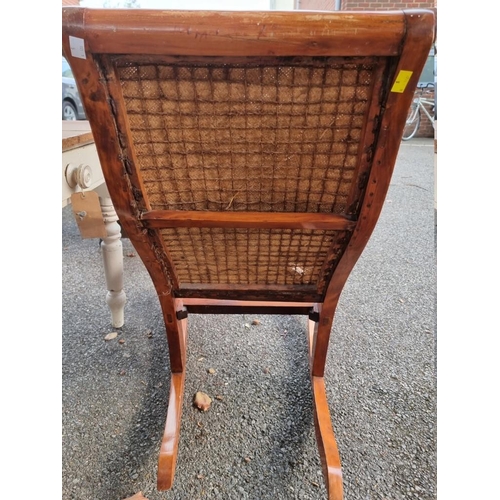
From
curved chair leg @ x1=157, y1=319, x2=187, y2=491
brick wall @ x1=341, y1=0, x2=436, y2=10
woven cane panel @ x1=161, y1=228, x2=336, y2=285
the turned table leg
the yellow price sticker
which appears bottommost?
curved chair leg @ x1=157, y1=319, x2=187, y2=491

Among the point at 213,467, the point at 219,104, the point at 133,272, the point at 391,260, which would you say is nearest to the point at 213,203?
the point at 219,104

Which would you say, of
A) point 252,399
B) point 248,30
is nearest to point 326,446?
point 252,399

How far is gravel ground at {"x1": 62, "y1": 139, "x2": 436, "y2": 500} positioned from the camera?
95 centimetres

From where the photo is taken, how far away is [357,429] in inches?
42.6

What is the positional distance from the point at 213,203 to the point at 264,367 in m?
0.79

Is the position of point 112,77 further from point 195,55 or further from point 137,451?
point 137,451

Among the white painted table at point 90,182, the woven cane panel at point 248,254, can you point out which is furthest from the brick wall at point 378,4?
the woven cane panel at point 248,254

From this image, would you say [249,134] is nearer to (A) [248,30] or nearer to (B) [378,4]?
(A) [248,30]

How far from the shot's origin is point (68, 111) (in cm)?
572

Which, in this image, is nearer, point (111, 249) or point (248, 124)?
point (248, 124)

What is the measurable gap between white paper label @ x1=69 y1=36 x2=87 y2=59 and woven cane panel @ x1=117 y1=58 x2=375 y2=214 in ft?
0.19

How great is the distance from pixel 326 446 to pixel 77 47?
930 millimetres

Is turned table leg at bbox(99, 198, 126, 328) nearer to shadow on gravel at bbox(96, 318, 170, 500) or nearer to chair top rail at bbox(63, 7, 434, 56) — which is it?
shadow on gravel at bbox(96, 318, 170, 500)

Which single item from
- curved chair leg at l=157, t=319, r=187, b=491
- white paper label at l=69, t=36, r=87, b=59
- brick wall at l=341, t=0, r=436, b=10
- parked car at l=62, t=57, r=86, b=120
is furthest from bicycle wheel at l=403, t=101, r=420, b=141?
white paper label at l=69, t=36, r=87, b=59
